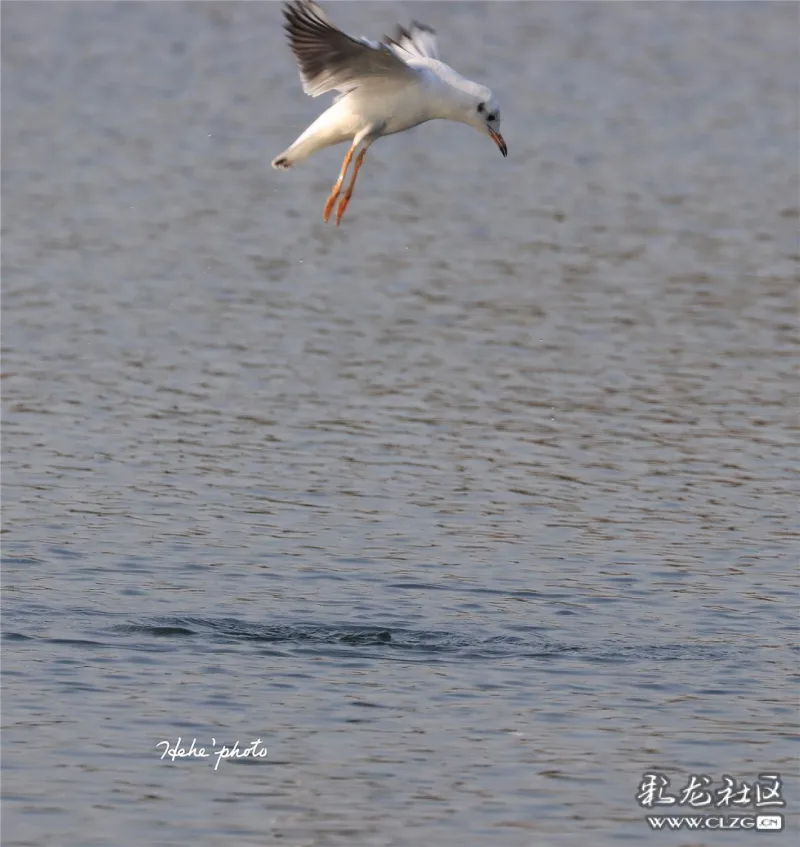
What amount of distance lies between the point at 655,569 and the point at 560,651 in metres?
1.79

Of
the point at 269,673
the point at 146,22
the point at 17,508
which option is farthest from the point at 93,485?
the point at 146,22

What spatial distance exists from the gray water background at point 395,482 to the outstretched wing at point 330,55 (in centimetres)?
309

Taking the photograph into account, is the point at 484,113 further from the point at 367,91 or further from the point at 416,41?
the point at 416,41

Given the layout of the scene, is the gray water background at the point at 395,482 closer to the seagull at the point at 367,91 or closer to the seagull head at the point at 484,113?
the seagull at the point at 367,91

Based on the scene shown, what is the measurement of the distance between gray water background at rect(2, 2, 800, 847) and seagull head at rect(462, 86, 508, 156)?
2782 mm

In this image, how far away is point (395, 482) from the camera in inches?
597

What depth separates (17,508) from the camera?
567 inches

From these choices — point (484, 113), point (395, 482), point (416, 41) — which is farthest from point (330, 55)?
point (395, 482)

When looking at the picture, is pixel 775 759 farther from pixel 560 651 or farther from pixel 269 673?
pixel 269 673

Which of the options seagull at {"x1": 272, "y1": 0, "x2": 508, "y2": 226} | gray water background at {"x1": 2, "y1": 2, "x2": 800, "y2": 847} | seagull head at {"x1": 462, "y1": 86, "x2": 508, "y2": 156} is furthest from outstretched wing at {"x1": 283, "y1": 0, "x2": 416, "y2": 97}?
gray water background at {"x1": 2, "y1": 2, "x2": 800, "y2": 847}

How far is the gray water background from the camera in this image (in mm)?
10188

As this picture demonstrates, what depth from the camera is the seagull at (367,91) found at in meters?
12.1

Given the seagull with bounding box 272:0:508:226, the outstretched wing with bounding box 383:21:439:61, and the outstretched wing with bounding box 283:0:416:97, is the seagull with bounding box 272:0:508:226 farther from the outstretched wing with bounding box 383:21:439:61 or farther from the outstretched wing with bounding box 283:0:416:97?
the outstretched wing with bounding box 383:21:439:61

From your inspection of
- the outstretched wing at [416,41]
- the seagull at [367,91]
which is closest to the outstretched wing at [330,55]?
the seagull at [367,91]
